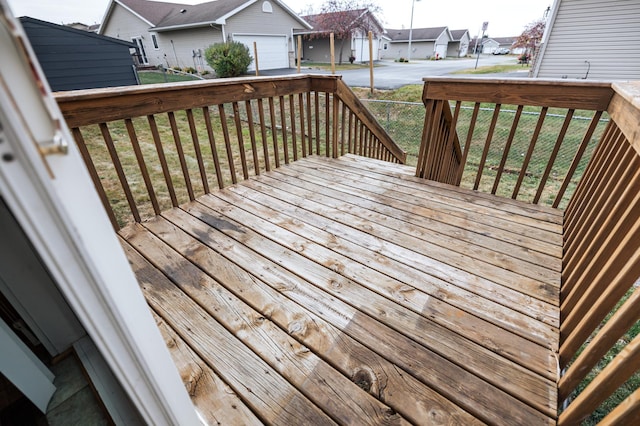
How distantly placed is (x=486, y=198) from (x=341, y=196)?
1131mm

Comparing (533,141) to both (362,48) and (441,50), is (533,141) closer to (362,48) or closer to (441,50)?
(362,48)

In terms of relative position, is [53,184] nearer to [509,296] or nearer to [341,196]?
[509,296]

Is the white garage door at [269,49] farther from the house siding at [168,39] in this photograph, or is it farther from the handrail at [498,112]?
the handrail at [498,112]

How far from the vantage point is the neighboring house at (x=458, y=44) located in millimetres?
38938

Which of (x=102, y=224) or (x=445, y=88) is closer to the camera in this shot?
(x=102, y=224)

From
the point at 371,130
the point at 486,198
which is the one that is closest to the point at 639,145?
the point at 486,198

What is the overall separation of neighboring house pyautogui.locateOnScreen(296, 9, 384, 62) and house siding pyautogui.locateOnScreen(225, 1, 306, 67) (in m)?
5.28

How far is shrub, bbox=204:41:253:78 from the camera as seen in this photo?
12.6 m

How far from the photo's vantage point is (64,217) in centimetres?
38

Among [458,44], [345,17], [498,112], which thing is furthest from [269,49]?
[458,44]

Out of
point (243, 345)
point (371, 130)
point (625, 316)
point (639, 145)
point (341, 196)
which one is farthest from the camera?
point (371, 130)

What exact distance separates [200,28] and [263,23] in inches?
128

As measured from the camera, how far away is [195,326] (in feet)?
4.31

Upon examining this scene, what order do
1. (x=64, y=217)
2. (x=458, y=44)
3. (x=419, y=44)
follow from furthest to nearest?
(x=458, y=44) < (x=419, y=44) < (x=64, y=217)
